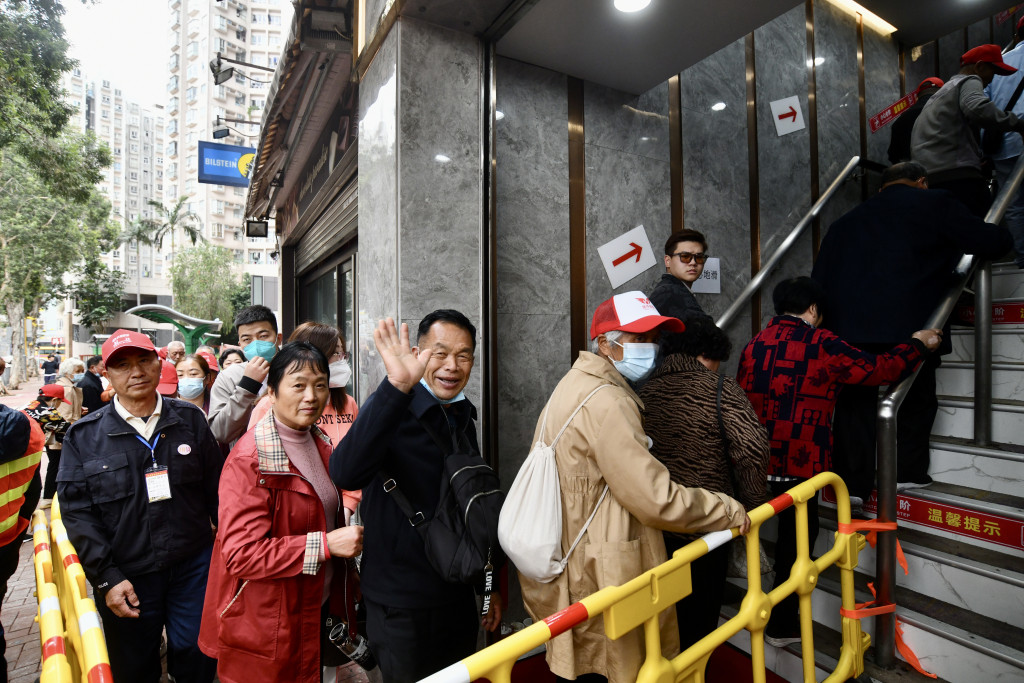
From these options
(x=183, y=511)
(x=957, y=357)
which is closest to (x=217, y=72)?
(x=183, y=511)

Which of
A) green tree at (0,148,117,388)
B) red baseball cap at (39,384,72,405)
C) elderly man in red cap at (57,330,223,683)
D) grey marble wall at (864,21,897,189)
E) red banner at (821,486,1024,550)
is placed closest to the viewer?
elderly man in red cap at (57,330,223,683)

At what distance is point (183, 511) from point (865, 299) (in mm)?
3800

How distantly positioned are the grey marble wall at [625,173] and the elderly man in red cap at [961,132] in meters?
1.87

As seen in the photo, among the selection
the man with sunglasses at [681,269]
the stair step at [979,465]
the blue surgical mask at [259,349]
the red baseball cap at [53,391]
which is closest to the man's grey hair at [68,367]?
the red baseball cap at [53,391]

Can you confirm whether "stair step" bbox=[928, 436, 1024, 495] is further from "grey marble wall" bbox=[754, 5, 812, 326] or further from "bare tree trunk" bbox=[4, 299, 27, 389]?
"bare tree trunk" bbox=[4, 299, 27, 389]

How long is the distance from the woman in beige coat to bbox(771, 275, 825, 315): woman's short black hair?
1.18m

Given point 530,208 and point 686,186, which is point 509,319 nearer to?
point 530,208

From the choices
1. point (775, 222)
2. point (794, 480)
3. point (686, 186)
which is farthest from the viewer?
point (775, 222)

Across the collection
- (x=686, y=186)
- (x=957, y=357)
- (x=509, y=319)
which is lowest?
(x=957, y=357)

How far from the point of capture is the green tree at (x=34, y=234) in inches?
306

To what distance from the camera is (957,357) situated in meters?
3.74

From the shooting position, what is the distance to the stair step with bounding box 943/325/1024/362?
11.2 ft

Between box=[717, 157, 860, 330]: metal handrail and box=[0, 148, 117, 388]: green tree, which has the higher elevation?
box=[0, 148, 117, 388]: green tree

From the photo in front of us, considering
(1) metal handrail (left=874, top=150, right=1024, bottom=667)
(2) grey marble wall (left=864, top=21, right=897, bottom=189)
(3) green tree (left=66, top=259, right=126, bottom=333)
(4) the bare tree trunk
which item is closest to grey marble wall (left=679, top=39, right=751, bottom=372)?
(1) metal handrail (left=874, top=150, right=1024, bottom=667)
